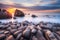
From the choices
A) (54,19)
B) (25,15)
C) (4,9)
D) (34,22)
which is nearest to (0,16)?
(4,9)

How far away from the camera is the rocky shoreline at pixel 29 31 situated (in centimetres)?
110

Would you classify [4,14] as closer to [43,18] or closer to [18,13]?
[18,13]

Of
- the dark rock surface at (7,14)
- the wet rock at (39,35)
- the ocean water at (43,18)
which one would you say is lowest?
the wet rock at (39,35)

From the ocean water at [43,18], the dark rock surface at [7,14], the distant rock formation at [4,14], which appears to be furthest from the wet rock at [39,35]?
the distant rock formation at [4,14]

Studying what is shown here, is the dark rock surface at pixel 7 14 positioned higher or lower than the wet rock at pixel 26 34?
higher

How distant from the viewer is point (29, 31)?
113 cm

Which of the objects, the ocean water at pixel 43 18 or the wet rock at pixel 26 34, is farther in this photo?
the ocean water at pixel 43 18

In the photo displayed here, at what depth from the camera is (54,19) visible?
137 cm

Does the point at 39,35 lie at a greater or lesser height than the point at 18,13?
lesser

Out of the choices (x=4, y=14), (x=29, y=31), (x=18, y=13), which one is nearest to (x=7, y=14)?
(x=4, y=14)

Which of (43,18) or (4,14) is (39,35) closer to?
(43,18)

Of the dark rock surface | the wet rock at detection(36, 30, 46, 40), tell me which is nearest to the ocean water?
the dark rock surface

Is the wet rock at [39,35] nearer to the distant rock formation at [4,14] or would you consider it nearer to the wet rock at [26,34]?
the wet rock at [26,34]

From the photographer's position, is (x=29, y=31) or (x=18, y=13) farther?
(x=18, y=13)
